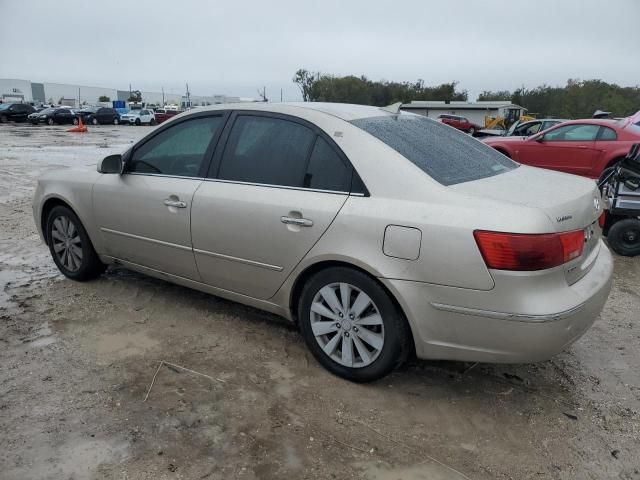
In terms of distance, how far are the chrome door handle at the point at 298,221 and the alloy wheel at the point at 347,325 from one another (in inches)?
15.0

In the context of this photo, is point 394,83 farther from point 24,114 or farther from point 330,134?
point 330,134

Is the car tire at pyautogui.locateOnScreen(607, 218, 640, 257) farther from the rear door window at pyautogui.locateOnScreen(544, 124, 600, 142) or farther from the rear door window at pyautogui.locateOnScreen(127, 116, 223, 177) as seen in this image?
the rear door window at pyautogui.locateOnScreen(127, 116, 223, 177)

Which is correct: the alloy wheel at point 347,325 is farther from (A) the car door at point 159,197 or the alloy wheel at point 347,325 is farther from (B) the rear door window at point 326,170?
(A) the car door at point 159,197

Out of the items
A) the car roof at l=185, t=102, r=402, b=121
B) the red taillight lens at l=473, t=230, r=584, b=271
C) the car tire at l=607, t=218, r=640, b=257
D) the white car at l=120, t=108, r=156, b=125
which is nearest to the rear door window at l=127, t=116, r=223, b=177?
the car roof at l=185, t=102, r=402, b=121

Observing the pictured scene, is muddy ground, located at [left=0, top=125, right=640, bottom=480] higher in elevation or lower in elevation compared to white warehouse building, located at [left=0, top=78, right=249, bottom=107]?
lower

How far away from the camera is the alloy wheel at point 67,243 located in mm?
4559

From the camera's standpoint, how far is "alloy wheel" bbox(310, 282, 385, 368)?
292 centimetres

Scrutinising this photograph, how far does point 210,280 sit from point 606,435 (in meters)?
2.55

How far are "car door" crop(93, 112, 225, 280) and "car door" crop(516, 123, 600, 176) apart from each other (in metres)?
8.06

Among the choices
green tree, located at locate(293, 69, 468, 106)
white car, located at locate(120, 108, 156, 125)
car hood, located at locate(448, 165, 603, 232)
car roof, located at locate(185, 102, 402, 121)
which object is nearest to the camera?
car hood, located at locate(448, 165, 603, 232)

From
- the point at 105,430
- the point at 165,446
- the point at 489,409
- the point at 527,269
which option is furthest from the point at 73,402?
the point at 527,269

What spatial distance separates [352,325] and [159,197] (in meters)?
1.75

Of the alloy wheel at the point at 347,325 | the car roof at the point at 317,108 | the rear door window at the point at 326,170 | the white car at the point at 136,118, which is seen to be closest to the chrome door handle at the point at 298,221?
the rear door window at the point at 326,170

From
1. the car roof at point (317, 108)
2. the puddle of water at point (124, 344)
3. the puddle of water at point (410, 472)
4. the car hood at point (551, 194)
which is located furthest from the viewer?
the puddle of water at point (124, 344)
